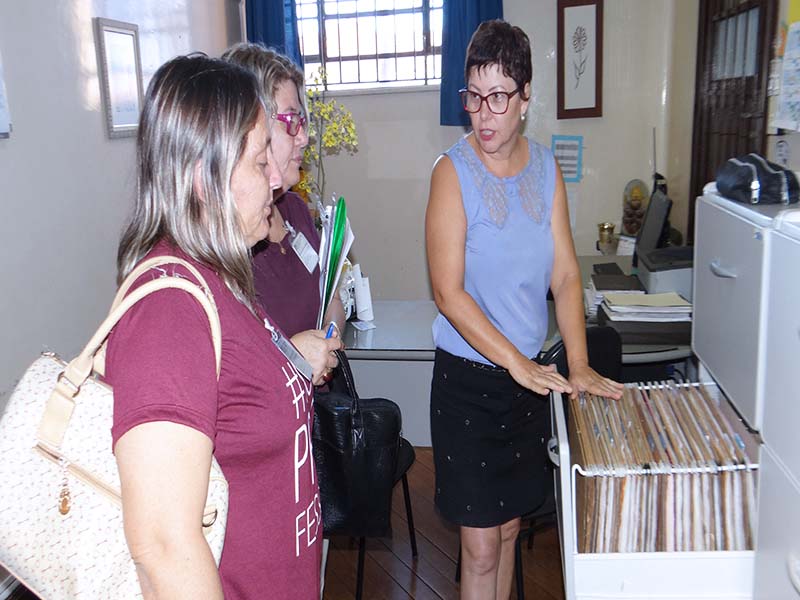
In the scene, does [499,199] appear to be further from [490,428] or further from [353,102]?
[353,102]

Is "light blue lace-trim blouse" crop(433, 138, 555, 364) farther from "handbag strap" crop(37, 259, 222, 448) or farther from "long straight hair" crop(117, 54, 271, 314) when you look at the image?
"handbag strap" crop(37, 259, 222, 448)

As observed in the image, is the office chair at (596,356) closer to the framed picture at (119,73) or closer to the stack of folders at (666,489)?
the stack of folders at (666,489)

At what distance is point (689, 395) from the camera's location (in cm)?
157

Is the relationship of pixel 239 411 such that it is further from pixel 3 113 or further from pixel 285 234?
pixel 3 113

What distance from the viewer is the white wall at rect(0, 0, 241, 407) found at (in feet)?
8.45

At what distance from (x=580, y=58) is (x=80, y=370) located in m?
4.15

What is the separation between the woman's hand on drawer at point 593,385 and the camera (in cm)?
156

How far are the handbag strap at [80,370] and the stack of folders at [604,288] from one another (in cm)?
206

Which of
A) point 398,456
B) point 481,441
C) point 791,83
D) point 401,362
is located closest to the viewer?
point 481,441

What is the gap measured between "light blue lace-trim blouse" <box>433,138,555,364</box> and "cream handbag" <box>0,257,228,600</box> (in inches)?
37.3

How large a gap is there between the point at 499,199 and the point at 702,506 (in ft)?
2.58

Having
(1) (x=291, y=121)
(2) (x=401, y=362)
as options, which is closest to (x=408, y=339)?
(2) (x=401, y=362)

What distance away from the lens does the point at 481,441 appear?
5.89ft

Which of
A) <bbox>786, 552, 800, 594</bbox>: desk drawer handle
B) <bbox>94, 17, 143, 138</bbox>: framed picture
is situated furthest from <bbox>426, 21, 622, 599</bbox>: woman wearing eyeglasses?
<bbox>94, 17, 143, 138</bbox>: framed picture
